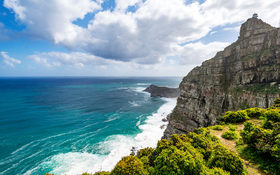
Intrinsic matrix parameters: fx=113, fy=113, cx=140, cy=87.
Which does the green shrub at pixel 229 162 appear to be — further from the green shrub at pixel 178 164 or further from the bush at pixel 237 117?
the bush at pixel 237 117

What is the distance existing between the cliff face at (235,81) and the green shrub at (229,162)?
31296 millimetres

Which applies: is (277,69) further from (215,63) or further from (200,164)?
(200,164)

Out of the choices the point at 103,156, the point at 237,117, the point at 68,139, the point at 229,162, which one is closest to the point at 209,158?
the point at 229,162

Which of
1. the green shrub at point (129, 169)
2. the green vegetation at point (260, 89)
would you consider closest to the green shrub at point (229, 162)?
the green shrub at point (129, 169)

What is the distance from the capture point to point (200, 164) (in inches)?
347

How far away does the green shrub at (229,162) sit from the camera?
30.1 ft

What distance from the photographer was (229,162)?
9406mm

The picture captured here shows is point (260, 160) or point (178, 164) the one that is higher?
point (178, 164)

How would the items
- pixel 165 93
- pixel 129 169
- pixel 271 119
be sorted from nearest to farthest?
1. pixel 129 169
2. pixel 271 119
3. pixel 165 93

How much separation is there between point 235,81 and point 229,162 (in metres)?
38.6

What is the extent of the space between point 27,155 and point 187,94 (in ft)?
191

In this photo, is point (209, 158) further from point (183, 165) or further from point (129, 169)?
point (129, 169)

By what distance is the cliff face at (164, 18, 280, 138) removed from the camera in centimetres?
3269

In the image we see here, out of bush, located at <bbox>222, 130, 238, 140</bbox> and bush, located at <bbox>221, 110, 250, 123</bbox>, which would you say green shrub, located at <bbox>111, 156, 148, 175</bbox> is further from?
bush, located at <bbox>221, 110, 250, 123</bbox>
